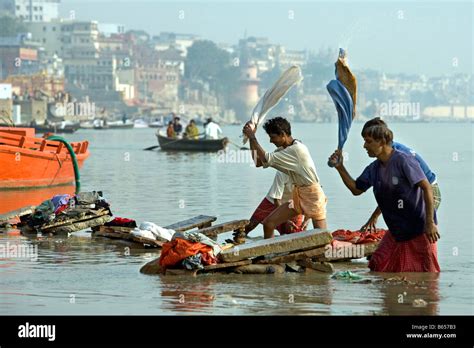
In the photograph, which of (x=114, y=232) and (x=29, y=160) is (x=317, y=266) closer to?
(x=114, y=232)

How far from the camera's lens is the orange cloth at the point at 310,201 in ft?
39.5

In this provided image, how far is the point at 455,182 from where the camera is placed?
35750 millimetres

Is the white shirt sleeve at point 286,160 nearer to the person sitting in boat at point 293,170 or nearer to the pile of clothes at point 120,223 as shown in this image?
the person sitting in boat at point 293,170

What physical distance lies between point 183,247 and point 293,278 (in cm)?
102

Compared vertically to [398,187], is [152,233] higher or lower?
lower

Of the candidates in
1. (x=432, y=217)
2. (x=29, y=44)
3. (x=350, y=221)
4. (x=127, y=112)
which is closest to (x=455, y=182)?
(x=350, y=221)

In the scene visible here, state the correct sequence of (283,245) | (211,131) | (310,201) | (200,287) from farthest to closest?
(211,131) → (310,201) → (283,245) → (200,287)

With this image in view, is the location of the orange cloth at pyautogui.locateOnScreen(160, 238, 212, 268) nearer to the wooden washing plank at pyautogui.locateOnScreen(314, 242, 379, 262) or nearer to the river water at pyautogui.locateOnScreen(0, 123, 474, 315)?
the river water at pyautogui.locateOnScreen(0, 123, 474, 315)

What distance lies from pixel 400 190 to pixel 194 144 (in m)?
39.1

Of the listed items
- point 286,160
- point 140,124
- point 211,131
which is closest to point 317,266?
point 286,160

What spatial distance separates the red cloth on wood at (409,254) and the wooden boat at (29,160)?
1404 cm

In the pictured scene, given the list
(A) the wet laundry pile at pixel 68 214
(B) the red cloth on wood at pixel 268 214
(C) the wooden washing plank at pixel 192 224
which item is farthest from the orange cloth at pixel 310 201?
(A) the wet laundry pile at pixel 68 214

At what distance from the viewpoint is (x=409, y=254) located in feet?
35.4
